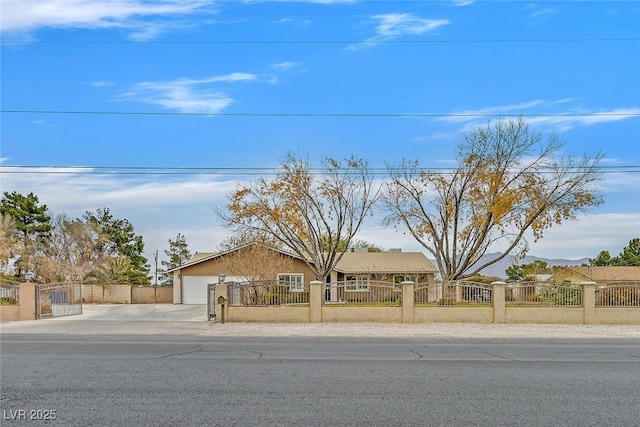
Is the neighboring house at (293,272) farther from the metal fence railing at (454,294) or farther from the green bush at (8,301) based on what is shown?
the green bush at (8,301)

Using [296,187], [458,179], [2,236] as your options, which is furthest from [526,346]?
[2,236]

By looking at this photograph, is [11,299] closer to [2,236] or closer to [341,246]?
[2,236]

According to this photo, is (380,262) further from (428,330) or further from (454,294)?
(428,330)

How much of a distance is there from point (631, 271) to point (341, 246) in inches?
1010

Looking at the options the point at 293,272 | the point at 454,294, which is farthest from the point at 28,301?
the point at 293,272

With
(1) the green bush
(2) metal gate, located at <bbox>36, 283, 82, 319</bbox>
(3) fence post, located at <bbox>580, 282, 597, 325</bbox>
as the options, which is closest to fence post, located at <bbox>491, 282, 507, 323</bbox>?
(3) fence post, located at <bbox>580, 282, 597, 325</bbox>

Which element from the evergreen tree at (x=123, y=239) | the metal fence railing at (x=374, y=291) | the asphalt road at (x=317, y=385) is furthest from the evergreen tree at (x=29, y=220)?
the asphalt road at (x=317, y=385)

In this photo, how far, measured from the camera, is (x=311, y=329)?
1073 inches

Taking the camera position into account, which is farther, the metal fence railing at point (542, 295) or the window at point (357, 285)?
the metal fence railing at point (542, 295)

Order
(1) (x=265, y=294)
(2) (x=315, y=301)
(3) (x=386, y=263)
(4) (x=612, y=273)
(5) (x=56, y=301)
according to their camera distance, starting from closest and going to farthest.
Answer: (2) (x=315, y=301), (1) (x=265, y=294), (5) (x=56, y=301), (3) (x=386, y=263), (4) (x=612, y=273)

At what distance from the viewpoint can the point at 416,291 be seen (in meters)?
30.8

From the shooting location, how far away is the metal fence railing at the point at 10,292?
32.3 m

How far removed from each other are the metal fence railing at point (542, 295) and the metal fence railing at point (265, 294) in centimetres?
868

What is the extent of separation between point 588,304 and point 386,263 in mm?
23829
